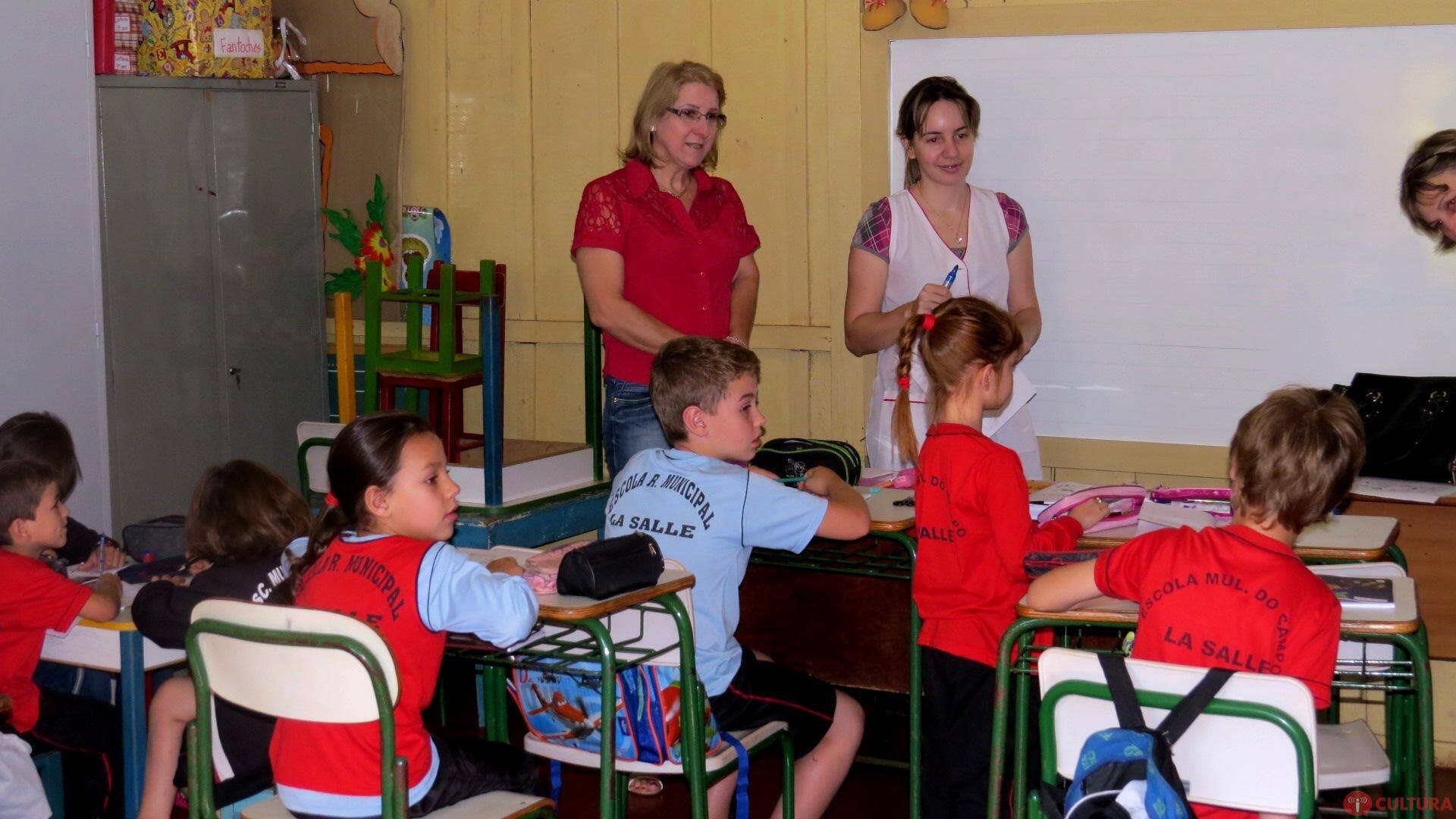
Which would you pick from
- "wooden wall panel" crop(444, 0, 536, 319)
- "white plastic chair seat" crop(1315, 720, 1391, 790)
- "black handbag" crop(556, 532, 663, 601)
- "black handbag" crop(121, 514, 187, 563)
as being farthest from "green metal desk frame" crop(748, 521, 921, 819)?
"wooden wall panel" crop(444, 0, 536, 319)

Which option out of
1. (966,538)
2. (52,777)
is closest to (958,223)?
(966,538)

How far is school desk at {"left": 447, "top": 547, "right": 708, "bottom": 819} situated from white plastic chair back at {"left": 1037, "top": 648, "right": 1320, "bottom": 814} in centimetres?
62

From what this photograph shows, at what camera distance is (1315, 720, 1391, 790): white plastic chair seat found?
2.25 m

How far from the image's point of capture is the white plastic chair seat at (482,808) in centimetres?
210

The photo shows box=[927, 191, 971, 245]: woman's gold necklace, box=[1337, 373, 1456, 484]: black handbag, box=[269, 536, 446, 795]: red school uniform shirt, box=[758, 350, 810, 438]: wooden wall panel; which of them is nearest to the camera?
box=[269, 536, 446, 795]: red school uniform shirt

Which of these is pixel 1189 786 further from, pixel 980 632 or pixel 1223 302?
pixel 1223 302

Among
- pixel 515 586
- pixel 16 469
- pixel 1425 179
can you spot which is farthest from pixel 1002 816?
pixel 16 469

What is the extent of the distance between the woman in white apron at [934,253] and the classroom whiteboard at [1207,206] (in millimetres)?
303

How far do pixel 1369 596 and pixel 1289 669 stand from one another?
1.02ft

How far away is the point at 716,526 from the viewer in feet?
8.29

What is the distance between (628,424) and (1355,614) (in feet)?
5.87

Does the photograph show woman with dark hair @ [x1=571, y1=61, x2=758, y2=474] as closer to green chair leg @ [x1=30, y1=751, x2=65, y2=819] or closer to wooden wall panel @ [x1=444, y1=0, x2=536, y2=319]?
wooden wall panel @ [x1=444, y1=0, x2=536, y2=319]

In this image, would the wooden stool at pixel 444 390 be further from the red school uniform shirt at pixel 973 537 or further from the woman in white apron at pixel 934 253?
the red school uniform shirt at pixel 973 537

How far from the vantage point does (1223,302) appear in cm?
374
